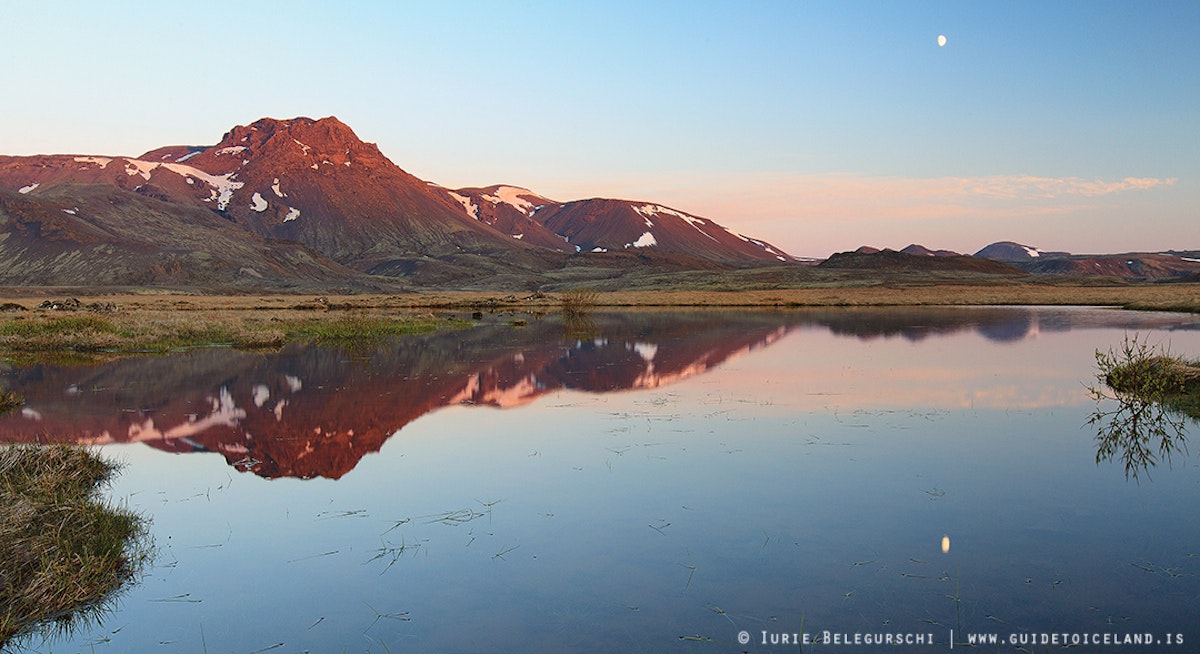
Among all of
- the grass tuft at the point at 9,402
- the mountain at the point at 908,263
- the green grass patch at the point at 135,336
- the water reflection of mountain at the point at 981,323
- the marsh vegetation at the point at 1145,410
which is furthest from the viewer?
the mountain at the point at 908,263

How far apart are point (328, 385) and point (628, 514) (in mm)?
15944

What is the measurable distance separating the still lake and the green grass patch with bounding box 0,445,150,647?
304mm

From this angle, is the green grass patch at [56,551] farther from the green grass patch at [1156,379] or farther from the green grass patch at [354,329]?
the green grass patch at [354,329]

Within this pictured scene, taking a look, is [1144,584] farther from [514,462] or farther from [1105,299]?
[1105,299]

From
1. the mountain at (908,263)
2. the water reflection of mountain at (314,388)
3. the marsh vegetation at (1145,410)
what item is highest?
the mountain at (908,263)

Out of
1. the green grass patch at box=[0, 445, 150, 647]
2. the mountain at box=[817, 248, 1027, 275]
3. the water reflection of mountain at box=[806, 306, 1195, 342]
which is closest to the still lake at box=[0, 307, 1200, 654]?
the green grass patch at box=[0, 445, 150, 647]

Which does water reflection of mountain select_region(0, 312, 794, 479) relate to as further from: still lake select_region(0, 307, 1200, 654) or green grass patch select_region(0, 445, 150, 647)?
green grass patch select_region(0, 445, 150, 647)

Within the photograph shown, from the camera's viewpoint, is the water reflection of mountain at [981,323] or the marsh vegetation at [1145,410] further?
the water reflection of mountain at [981,323]

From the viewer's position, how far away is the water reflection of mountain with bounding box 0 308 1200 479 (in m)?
16.7

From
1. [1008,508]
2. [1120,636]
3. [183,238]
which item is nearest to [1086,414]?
[1008,508]

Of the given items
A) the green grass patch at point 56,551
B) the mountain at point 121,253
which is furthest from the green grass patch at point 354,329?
the mountain at point 121,253

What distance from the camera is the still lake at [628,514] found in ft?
25.3

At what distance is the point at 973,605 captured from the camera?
7.89m

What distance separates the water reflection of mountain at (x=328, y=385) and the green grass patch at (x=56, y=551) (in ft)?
10.6
